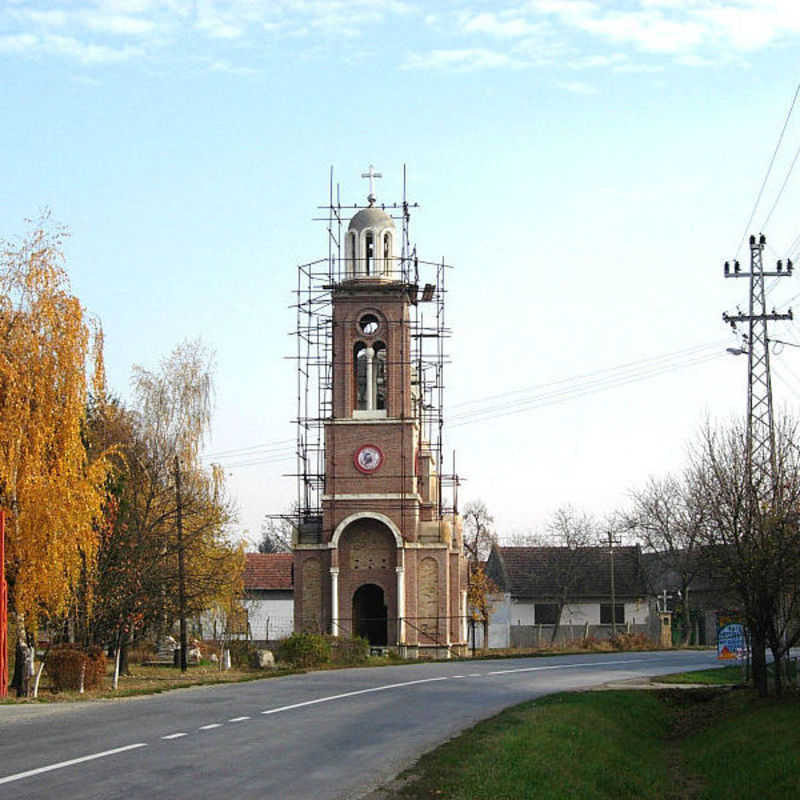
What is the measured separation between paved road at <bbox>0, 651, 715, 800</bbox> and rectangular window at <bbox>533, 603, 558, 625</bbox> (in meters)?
47.3

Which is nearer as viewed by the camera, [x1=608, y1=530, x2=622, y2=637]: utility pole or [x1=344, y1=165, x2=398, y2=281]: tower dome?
→ [x1=344, y1=165, x2=398, y2=281]: tower dome

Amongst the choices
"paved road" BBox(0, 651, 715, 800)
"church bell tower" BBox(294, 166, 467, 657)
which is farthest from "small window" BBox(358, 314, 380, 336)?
"paved road" BBox(0, 651, 715, 800)

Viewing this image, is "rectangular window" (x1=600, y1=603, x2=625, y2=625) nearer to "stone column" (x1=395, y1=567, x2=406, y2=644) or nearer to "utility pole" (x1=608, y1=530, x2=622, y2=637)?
"utility pole" (x1=608, y1=530, x2=622, y2=637)

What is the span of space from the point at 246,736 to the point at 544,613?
63436 millimetres

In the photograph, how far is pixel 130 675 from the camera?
129 feet

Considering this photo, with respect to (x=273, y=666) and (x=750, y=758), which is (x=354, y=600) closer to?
(x=273, y=666)

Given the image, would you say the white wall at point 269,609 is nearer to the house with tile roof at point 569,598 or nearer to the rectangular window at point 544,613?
the house with tile roof at point 569,598

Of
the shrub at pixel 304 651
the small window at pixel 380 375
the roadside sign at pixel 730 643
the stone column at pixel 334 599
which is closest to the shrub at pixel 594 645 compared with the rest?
the stone column at pixel 334 599

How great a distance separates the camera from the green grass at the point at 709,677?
3509 cm

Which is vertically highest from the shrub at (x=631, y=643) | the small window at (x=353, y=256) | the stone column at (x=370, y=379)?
the small window at (x=353, y=256)

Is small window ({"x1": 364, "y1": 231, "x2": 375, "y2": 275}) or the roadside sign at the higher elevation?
small window ({"x1": 364, "y1": 231, "x2": 375, "y2": 275})

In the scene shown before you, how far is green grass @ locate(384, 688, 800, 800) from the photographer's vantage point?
15242 mm

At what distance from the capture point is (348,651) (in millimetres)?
45250

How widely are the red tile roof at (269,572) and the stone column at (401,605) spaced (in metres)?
28.2
